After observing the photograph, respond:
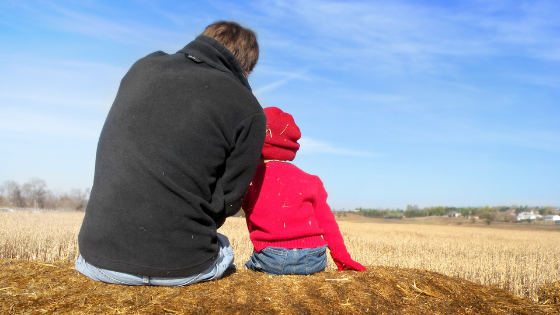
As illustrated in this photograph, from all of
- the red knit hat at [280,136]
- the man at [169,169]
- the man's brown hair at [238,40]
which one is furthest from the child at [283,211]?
the man at [169,169]

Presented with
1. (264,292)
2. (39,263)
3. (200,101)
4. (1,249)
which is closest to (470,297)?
(264,292)

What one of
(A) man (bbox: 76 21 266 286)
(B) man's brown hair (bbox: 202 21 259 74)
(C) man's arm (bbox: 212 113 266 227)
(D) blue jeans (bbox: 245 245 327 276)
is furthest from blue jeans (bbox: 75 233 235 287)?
(B) man's brown hair (bbox: 202 21 259 74)

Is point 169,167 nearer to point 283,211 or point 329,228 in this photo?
point 283,211

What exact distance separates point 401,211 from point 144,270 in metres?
80.0

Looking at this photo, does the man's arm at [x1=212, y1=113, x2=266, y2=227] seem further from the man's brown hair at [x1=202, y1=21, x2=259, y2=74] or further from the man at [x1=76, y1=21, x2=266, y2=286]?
the man's brown hair at [x1=202, y1=21, x2=259, y2=74]

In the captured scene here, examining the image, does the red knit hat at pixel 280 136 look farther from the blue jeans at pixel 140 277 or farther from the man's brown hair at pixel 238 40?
the blue jeans at pixel 140 277

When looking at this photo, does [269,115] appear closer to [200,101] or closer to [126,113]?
[200,101]

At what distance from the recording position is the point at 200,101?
2.30 m

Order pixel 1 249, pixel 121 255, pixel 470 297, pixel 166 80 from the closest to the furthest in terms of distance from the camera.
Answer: pixel 121 255
pixel 166 80
pixel 470 297
pixel 1 249

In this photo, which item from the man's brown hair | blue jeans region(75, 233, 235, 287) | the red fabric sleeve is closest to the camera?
blue jeans region(75, 233, 235, 287)

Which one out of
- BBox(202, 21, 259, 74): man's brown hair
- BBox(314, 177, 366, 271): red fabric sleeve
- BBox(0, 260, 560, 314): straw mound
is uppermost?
BBox(202, 21, 259, 74): man's brown hair

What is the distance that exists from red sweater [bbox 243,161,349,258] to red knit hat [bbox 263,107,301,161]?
0.08 m

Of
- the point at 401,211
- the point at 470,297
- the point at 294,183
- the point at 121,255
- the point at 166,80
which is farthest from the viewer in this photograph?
the point at 401,211

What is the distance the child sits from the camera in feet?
10.2
